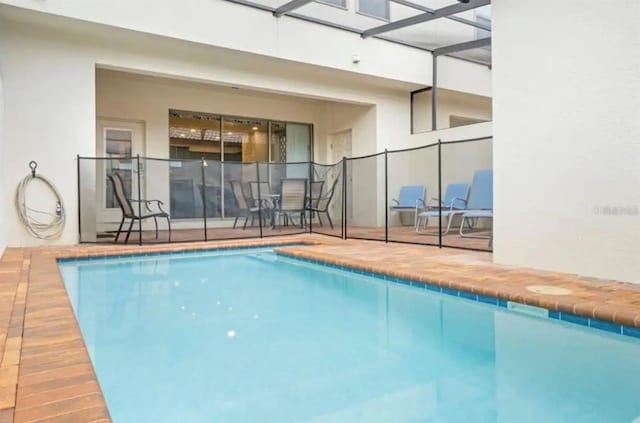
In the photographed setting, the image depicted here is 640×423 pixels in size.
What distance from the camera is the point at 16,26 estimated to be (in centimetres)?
538

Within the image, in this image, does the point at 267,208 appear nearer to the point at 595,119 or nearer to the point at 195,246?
the point at 195,246

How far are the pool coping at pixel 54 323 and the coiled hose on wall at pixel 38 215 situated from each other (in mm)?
581

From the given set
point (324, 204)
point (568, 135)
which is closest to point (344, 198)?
point (324, 204)

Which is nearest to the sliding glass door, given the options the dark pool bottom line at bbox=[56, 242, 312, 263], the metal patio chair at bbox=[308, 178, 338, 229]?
the metal patio chair at bbox=[308, 178, 338, 229]

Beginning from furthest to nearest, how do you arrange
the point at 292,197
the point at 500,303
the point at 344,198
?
the point at 292,197, the point at 344,198, the point at 500,303

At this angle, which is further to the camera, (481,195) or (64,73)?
(481,195)

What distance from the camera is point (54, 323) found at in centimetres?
223

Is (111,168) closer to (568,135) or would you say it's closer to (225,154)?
(225,154)

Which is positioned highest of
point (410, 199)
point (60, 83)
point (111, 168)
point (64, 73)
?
point (64, 73)

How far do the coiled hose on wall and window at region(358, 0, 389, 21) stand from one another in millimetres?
5386

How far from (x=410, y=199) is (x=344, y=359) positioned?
5994mm

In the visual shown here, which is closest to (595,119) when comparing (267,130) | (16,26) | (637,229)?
(637,229)

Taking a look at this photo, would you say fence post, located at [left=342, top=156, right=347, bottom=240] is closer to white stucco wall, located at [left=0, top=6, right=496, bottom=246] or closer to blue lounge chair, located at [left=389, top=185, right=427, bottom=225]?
blue lounge chair, located at [left=389, top=185, right=427, bottom=225]

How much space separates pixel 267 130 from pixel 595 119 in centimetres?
699
